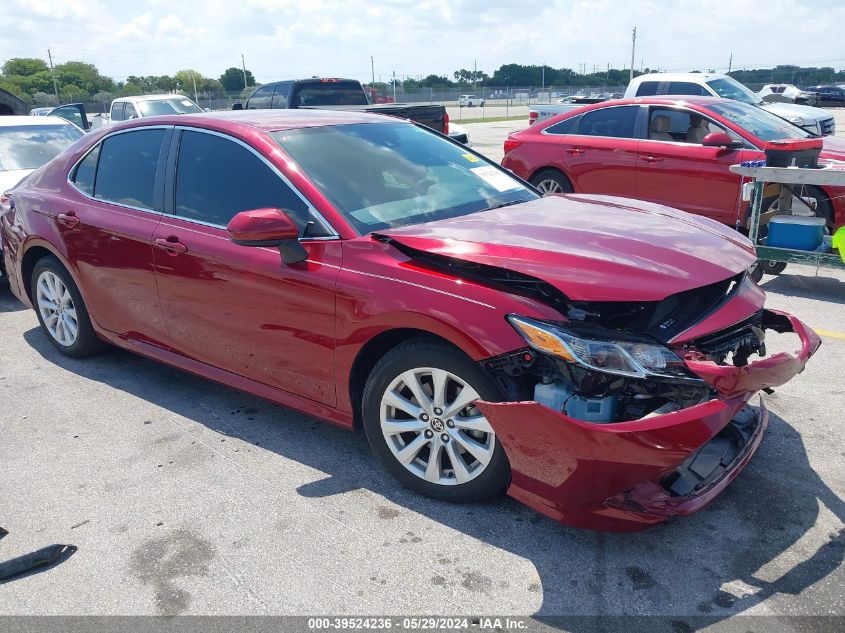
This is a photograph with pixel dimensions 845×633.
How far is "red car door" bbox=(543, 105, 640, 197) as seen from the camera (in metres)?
8.19

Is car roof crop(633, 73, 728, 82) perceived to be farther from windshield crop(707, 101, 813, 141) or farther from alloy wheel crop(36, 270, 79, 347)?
alloy wheel crop(36, 270, 79, 347)

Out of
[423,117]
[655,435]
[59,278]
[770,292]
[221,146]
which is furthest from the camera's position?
[423,117]

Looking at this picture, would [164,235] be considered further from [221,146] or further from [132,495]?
[132,495]

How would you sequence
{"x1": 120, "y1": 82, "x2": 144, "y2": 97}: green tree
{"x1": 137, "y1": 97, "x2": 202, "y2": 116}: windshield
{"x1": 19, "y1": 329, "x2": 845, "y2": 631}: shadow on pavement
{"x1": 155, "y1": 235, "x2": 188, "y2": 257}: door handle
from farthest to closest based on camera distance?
{"x1": 120, "y1": 82, "x2": 144, "y2": 97}: green tree
{"x1": 137, "y1": 97, "x2": 202, "y2": 116}: windshield
{"x1": 155, "y1": 235, "x2": 188, "y2": 257}: door handle
{"x1": 19, "y1": 329, "x2": 845, "y2": 631}: shadow on pavement

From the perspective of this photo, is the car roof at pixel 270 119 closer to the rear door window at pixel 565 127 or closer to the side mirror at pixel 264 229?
the side mirror at pixel 264 229

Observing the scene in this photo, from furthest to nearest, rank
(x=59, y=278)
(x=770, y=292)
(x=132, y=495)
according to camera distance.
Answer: (x=770, y=292)
(x=59, y=278)
(x=132, y=495)

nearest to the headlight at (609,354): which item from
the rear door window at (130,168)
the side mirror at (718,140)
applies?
the rear door window at (130,168)

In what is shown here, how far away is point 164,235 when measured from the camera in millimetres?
4066

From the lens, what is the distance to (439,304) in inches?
118

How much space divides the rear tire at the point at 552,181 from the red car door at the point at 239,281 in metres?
5.50

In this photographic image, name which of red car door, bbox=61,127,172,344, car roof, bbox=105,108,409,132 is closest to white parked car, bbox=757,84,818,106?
car roof, bbox=105,108,409,132

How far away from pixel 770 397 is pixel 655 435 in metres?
2.03

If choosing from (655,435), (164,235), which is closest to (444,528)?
(655,435)

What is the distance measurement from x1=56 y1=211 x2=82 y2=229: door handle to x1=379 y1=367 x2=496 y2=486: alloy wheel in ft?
8.62
